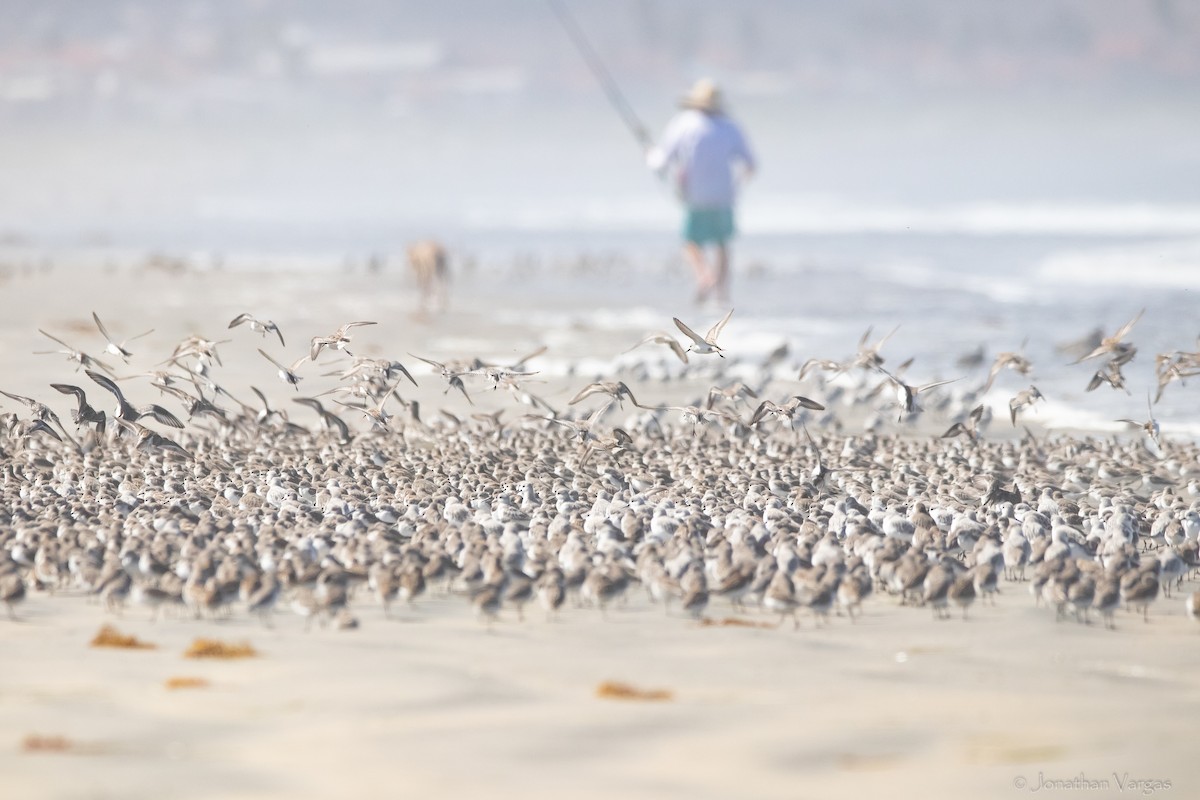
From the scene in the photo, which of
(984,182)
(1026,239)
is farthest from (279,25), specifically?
(1026,239)

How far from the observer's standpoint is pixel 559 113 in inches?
4761

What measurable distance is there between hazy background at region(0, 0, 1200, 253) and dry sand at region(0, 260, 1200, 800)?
1637 inches

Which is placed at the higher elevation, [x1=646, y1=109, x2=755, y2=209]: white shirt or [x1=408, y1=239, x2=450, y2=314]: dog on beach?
[x1=646, y1=109, x2=755, y2=209]: white shirt

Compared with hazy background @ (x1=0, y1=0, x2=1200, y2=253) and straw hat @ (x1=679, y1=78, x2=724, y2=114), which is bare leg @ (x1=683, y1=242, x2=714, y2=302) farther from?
hazy background @ (x1=0, y1=0, x2=1200, y2=253)

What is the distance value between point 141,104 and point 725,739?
126 meters

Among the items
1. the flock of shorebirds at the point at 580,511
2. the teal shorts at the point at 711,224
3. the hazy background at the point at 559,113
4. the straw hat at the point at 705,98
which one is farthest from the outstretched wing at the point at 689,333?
the hazy background at the point at 559,113

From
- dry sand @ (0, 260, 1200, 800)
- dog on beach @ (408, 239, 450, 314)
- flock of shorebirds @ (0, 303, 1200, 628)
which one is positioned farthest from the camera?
dog on beach @ (408, 239, 450, 314)

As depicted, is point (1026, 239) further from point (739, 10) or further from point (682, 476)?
point (739, 10)

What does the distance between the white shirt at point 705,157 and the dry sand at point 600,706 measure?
14.7 metres

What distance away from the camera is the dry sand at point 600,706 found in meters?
5.46

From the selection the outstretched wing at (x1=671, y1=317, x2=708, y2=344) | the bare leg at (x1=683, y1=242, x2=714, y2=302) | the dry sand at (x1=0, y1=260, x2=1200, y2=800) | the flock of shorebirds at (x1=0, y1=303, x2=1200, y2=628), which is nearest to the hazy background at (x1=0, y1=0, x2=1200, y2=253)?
the bare leg at (x1=683, y1=242, x2=714, y2=302)

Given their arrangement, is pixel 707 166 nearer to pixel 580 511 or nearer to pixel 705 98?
pixel 705 98

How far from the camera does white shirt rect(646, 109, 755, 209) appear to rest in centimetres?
2217

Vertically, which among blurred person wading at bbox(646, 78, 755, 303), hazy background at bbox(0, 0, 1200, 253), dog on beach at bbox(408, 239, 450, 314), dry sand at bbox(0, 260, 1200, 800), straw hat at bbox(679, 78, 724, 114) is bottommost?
dry sand at bbox(0, 260, 1200, 800)
